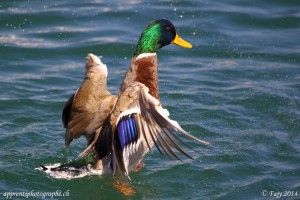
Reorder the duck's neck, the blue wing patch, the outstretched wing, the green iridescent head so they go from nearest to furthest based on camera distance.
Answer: the outstretched wing
the blue wing patch
the duck's neck
the green iridescent head

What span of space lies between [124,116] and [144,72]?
1.07m

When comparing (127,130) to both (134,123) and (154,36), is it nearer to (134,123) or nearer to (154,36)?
(134,123)

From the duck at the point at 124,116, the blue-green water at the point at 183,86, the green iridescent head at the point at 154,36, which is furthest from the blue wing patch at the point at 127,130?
the green iridescent head at the point at 154,36

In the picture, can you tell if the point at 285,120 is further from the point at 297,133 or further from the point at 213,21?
the point at 213,21

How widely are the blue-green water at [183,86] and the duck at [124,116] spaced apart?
1.34 feet

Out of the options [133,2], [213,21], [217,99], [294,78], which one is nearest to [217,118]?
[217,99]

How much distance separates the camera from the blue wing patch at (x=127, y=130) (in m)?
6.62

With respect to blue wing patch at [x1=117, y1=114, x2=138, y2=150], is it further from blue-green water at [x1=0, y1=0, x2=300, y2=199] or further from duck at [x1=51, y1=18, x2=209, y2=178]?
blue-green water at [x1=0, y1=0, x2=300, y2=199]

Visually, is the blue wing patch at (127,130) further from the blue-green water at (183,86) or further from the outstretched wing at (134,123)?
the blue-green water at (183,86)

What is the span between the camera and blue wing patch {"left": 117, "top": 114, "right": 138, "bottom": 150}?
6.62 m

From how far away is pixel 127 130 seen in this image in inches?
263

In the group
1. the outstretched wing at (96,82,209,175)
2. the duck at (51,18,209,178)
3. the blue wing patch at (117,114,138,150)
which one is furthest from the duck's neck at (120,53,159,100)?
the blue wing patch at (117,114,138,150)

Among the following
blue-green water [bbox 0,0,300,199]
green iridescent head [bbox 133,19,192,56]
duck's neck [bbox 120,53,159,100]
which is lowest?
blue-green water [bbox 0,0,300,199]

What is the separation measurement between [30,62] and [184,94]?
103 inches
